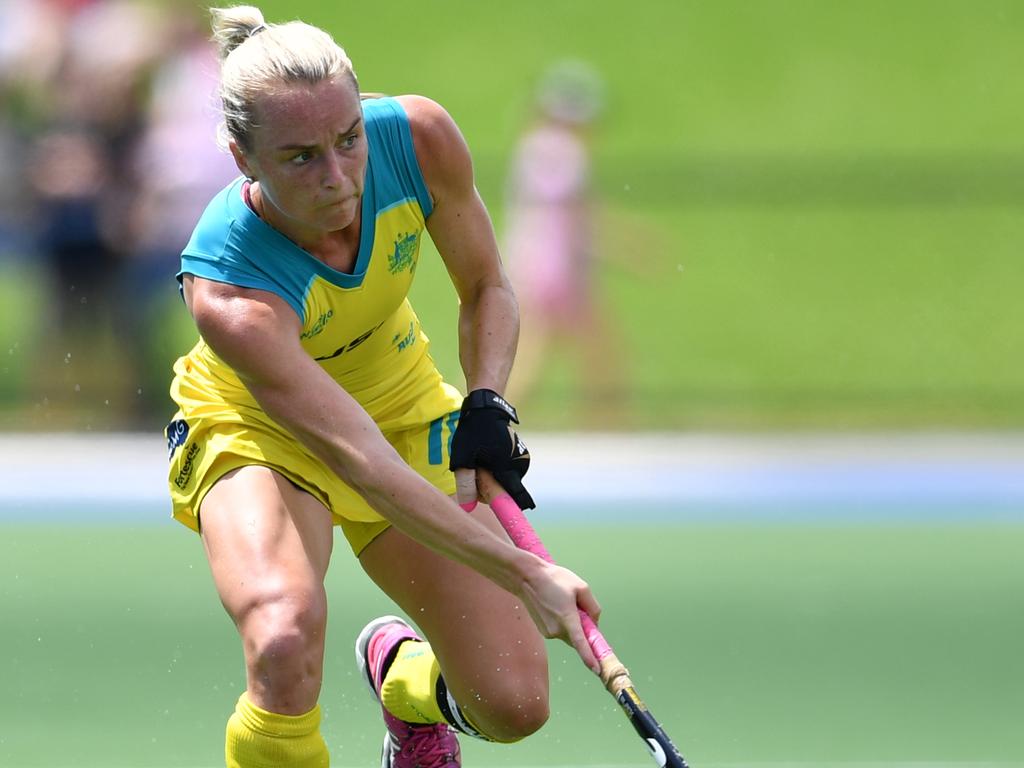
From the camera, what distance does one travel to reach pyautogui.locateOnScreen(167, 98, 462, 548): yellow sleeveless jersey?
3236 millimetres

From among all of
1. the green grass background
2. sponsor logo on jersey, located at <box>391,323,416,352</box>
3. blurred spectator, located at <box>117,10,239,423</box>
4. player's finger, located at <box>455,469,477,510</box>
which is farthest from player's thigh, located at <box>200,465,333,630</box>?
the green grass background

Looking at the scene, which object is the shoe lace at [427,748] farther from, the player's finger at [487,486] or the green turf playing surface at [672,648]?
the player's finger at [487,486]

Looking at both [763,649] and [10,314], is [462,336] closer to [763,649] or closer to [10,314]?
[763,649]

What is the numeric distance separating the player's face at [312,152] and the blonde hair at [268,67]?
0.06 feet

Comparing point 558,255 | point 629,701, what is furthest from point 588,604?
point 558,255

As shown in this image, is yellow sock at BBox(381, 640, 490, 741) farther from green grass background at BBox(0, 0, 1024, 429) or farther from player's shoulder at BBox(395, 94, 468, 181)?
green grass background at BBox(0, 0, 1024, 429)

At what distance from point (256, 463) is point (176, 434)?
0.88ft

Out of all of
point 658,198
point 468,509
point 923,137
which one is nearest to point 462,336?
point 468,509

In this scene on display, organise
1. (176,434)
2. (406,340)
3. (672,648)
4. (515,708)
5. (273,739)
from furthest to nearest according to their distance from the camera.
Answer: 1. (672,648)
2. (406,340)
3. (176,434)
4. (515,708)
5. (273,739)

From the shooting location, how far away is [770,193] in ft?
33.8

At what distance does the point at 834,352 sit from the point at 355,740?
692cm

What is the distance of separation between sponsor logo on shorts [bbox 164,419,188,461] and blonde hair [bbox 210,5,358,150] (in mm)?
715

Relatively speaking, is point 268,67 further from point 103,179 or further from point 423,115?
point 103,179

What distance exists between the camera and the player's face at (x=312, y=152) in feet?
9.73
